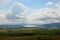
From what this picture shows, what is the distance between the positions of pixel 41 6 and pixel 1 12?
1.60ft

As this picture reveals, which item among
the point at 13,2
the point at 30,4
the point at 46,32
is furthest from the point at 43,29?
the point at 13,2

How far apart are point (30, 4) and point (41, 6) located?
0.14m

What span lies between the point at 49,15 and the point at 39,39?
0.32 metres

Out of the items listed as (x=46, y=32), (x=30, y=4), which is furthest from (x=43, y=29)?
(x=30, y=4)

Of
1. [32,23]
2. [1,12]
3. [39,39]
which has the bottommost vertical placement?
[39,39]

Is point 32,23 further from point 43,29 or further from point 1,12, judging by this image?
point 1,12

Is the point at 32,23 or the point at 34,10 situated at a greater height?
the point at 34,10

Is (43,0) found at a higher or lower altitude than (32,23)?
higher

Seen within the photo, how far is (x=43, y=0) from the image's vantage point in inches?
87.4

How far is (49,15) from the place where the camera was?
7.27 feet

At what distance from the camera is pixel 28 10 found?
2.20 m

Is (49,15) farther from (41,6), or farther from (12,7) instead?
(12,7)

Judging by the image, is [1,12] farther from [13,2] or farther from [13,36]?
[13,36]

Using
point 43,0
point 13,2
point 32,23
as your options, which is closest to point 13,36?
point 32,23
